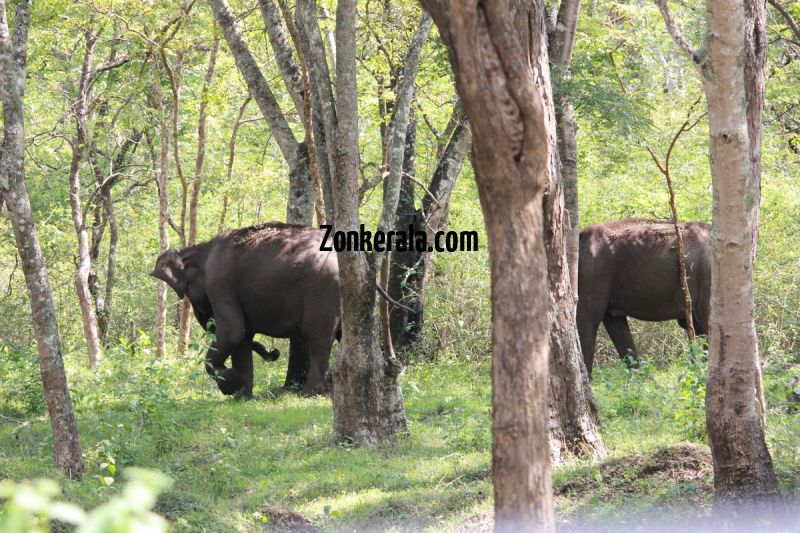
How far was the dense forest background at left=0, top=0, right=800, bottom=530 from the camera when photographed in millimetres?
8250

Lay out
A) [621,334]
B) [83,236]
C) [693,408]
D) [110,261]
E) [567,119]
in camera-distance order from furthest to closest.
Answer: [110,261]
[83,236]
[621,334]
[567,119]
[693,408]

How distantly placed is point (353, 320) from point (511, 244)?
544 cm

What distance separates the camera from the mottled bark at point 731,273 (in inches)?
248

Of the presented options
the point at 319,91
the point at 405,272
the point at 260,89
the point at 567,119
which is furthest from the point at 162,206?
the point at 567,119

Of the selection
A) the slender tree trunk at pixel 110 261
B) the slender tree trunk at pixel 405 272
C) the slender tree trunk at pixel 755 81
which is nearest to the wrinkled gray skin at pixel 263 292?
the slender tree trunk at pixel 405 272

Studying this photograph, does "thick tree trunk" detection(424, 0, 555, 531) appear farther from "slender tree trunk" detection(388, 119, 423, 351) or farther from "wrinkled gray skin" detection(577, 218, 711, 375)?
"slender tree trunk" detection(388, 119, 423, 351)

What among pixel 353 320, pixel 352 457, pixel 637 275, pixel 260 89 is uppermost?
pixel 260 89

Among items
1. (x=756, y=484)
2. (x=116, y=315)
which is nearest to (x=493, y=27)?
(x=756, y=484)

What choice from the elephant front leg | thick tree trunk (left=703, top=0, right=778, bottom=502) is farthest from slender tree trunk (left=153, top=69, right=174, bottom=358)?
thick tree trunk (left=703, top=0, right=778, bottom=502)

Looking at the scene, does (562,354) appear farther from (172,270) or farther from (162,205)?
(162,205)

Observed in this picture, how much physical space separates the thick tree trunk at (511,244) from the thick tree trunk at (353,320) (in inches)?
201

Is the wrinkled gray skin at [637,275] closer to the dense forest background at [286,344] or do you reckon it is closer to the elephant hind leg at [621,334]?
the elephant hind leg at [621,334]

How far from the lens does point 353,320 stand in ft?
32.3

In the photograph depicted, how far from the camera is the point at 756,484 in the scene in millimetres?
6480
